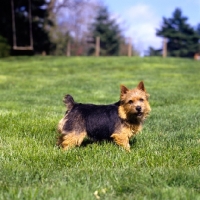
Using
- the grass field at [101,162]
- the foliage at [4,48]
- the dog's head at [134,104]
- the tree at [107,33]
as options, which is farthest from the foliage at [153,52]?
the dog's head at [134,104]

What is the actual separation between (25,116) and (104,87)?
8.02 meters

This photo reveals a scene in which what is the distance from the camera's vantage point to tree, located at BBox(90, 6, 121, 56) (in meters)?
56.4

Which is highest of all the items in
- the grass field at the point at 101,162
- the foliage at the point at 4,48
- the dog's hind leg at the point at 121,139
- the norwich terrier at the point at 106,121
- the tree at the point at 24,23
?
the tree at the point at 24,23

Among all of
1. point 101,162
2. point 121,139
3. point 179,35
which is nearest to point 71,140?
point 121,139

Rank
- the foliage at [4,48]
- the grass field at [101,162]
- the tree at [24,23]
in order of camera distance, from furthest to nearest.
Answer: the tree at [24,23], the foliage at [4,48], the grass field at [101,162]

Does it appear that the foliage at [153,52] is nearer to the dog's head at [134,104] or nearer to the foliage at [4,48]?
the foliage at [4,48]

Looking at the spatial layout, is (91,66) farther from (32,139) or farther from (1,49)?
(32,139)

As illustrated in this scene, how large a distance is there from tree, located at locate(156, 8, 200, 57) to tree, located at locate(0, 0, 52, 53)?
27614 millimetres

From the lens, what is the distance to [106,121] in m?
5.73

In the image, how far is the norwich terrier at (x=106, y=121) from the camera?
5.61 metres

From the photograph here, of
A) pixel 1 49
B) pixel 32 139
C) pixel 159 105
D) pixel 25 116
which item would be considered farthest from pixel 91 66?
pixel 32 139

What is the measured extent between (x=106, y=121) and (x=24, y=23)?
98.3 ft

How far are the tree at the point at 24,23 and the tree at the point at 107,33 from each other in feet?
62.3

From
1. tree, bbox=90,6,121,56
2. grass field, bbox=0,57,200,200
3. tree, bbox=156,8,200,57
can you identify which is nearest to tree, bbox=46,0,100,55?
tree, bbox=90,6,121,56
